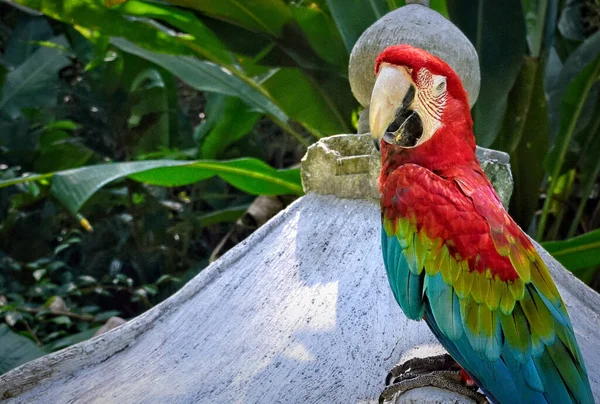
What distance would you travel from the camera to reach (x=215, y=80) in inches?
115

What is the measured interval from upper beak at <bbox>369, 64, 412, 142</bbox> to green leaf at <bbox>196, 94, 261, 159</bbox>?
238 centimetres

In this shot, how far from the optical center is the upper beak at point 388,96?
951mm

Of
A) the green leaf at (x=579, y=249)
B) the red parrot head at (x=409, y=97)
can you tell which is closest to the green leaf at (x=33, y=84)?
the green leaf at (x=579, y=249)

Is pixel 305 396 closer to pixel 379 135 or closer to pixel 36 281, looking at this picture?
pixel 379 135

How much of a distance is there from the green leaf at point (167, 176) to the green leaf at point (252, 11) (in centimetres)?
56

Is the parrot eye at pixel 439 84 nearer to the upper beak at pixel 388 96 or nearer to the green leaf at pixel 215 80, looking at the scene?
the upper beak at pixel 388 96

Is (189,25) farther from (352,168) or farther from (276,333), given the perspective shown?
(276,333)

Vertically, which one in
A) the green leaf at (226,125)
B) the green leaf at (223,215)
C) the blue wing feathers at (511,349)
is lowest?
the green leaf at (223,215)

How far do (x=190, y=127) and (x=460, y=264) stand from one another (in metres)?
3.32

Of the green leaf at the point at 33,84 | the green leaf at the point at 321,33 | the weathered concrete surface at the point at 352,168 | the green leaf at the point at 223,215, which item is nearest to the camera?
the weathered concrete surface at the point at 352,168

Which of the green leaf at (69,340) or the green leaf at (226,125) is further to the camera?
the green leaf at (226,125)

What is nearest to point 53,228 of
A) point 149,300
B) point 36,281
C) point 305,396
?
point 36,281

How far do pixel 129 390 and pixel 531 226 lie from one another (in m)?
1.95

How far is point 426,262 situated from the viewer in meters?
0.97
